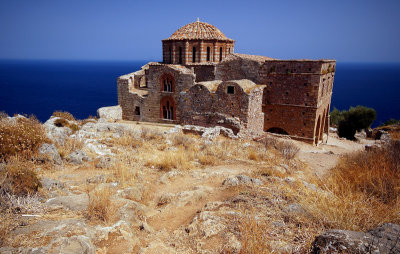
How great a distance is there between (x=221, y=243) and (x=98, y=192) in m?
2.24

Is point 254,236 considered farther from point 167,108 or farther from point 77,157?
point 167,108

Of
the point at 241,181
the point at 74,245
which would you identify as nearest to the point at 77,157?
the point at 74,245

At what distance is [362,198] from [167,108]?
18.3 meters

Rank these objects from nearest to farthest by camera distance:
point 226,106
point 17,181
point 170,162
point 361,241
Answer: point 361,241 → point 17,181 → point 170,162 → point 226,106

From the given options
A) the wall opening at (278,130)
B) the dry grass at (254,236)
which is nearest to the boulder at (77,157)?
the dry grass at (254,236)

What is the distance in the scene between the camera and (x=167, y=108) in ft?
69.5

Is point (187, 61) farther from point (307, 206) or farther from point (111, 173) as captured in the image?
point (307, 206)

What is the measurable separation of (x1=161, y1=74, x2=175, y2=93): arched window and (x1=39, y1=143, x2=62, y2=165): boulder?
14.6 m

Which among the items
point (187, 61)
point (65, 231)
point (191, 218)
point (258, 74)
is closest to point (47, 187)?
point (65, 231)

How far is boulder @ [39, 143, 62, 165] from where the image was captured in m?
6.04

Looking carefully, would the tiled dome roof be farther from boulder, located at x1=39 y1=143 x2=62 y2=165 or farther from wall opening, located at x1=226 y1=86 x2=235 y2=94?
boulder, located at x1=39 y1=143 x2=62 y2=165

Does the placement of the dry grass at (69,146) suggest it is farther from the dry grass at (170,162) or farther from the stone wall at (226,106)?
the stone wall at (226,106)

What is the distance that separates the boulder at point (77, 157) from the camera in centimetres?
654

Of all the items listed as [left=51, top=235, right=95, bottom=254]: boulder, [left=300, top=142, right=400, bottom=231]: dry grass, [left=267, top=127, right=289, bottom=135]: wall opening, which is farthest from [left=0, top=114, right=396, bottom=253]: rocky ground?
[left=267, top=127, right=289, bottom=135]: wall opening
